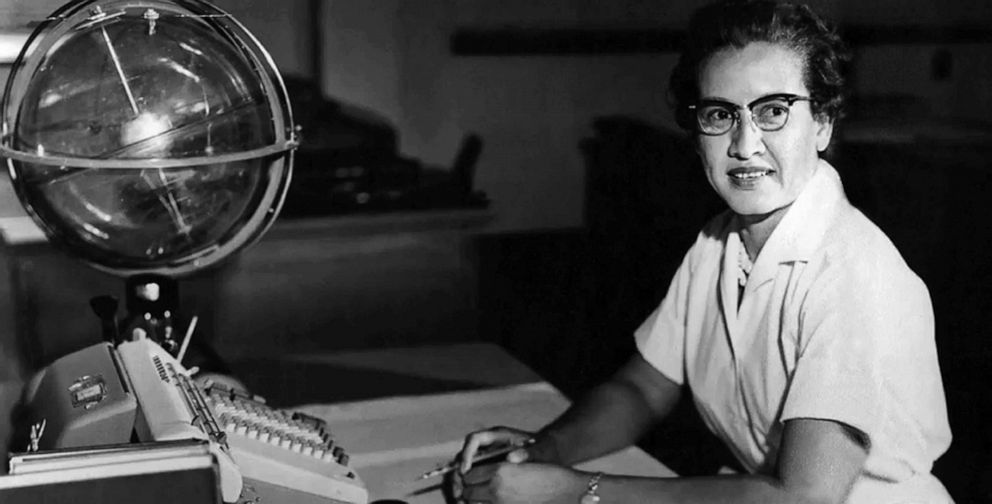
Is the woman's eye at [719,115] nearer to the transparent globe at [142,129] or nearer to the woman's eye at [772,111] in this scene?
the woman's eye at [772,111]

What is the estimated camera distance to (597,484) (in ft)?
4.45

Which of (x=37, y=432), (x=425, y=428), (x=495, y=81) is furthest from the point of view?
(x=495, y=81)

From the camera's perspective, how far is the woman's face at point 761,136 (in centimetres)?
143

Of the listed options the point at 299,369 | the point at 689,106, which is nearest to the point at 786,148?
the point at 689,106

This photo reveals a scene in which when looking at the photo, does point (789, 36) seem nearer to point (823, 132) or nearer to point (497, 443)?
point (823, 132)

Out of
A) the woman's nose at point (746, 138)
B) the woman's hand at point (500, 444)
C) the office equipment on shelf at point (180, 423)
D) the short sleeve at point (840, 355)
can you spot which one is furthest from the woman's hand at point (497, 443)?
the woman's nose at point (746, 138)

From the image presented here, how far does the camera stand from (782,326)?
1441mm

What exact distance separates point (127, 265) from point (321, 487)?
0.48 m

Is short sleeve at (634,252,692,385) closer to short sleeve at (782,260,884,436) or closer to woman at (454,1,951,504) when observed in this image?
woman at (454,1,951,504)

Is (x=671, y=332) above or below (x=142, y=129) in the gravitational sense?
below

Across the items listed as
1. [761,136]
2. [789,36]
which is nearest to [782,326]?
[761,136]

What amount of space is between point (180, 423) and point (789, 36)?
2.84 ft

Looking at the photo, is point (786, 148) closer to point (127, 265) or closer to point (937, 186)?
point (937, 186)

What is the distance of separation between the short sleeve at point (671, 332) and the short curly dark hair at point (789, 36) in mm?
316
